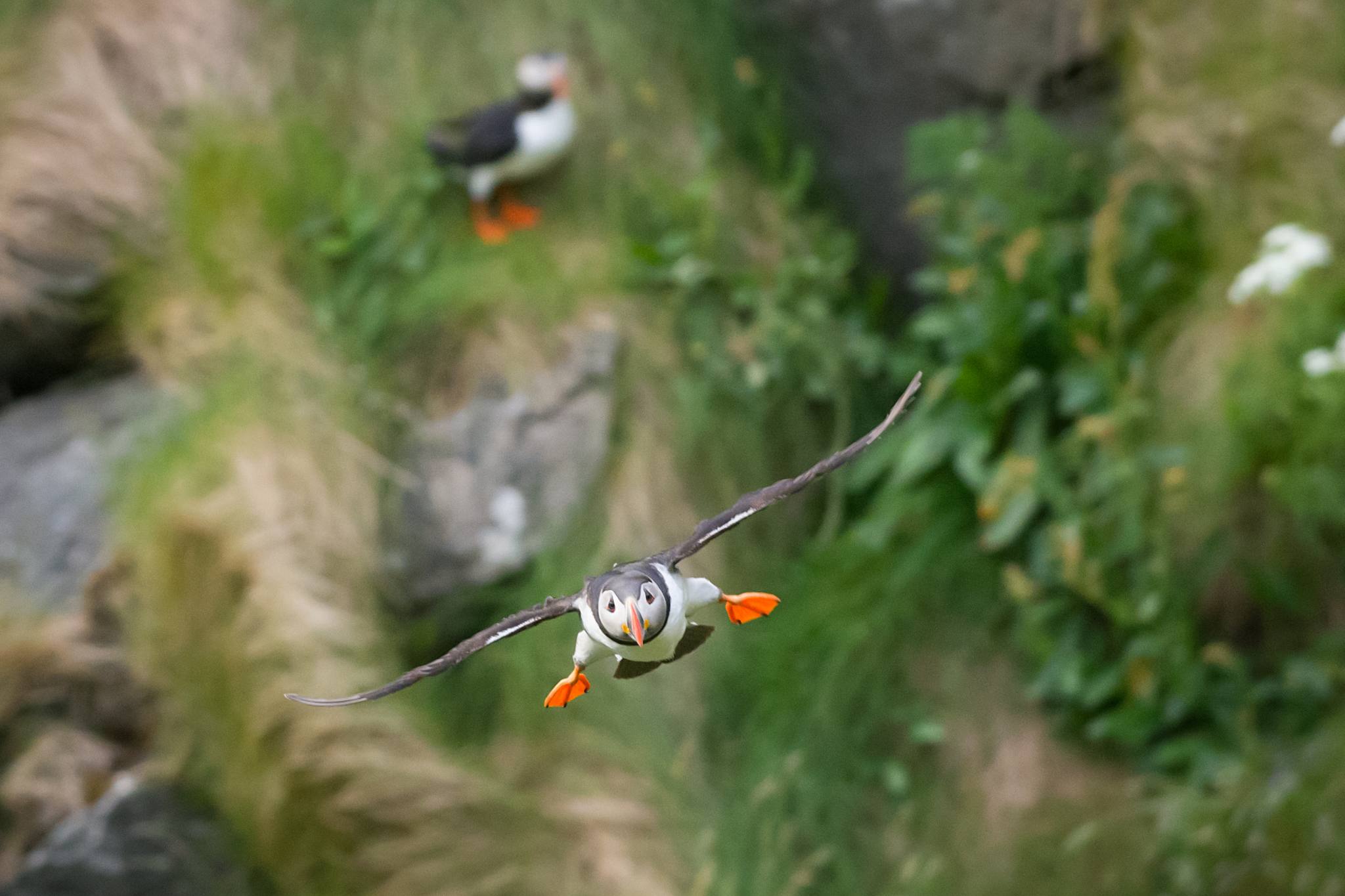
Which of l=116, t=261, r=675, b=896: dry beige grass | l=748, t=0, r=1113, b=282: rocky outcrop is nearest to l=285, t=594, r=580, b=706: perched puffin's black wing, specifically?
l=116, t=261, r=675, b=896: dry beige grass

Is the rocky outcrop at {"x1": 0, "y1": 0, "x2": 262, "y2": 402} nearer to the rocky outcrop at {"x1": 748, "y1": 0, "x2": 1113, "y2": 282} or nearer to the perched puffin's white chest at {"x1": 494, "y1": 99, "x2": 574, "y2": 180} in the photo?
the perched puffin's white chest at {"x1": 494, "y1": 99, "x2": 574, "y2": 180}

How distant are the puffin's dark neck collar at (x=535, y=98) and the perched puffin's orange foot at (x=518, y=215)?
9.0 inches

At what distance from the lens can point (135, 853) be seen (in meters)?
2.38

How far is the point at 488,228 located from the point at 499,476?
2.03 ft

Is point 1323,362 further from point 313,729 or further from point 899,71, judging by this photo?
point 313,729

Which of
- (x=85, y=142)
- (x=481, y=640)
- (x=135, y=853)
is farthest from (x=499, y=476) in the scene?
(x=481, y=640)

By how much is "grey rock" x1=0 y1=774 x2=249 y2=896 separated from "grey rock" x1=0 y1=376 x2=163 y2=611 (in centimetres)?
46

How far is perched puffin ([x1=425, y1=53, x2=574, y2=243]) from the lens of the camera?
2834mm

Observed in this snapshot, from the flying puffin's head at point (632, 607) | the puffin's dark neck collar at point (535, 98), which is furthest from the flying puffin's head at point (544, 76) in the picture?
the flying puffin's head at point (632, 607)

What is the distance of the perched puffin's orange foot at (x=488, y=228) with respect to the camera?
2.94 meters

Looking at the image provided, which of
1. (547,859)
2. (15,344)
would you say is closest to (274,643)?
(547,859)

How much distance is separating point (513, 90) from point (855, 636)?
1571 millimetres

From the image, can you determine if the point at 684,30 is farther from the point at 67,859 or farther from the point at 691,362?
the point at 67,859

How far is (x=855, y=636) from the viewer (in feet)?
8.93
